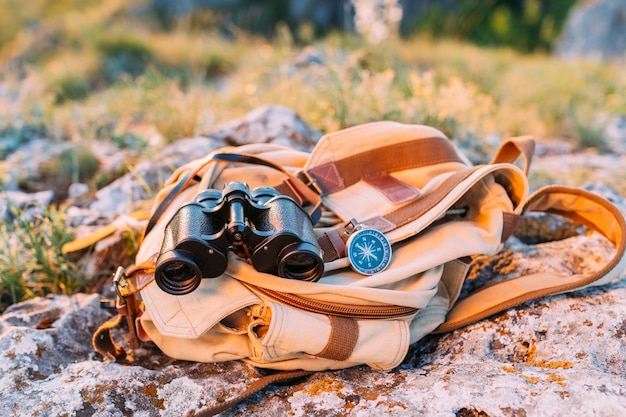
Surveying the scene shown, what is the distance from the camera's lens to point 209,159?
2.29 metres

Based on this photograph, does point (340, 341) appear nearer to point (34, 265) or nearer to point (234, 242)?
point (234, 242)

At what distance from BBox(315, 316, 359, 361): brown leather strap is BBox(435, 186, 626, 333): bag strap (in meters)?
0.42

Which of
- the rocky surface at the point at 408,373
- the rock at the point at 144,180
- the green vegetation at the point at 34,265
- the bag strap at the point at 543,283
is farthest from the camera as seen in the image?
the rock at the point at 144,180

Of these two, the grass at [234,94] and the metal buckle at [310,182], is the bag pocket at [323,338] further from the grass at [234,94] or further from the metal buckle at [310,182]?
the grass at [234,94]

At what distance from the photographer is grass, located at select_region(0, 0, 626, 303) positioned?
3.80 meters

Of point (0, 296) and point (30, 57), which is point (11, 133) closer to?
point (0, 296)

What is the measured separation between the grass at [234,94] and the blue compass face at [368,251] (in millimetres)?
1431

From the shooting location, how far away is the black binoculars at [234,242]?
170 centimetres

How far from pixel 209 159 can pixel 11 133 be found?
313 cm

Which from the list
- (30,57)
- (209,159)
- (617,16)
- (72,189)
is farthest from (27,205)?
(617,16)

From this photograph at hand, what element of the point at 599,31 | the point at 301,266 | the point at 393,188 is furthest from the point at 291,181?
the point at 599,31

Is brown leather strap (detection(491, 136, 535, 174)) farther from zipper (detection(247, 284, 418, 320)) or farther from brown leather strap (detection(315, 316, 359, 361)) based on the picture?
brown leather strap (detection(315, 316, 359, 361))

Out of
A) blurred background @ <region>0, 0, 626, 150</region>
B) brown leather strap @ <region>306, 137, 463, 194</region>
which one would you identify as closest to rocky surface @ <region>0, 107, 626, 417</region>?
brown leather strap @ <region>306, 137, 463, 194</region>

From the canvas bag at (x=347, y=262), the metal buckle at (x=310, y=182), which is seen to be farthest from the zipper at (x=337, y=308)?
the metal buckle at (x=310, y=182)
